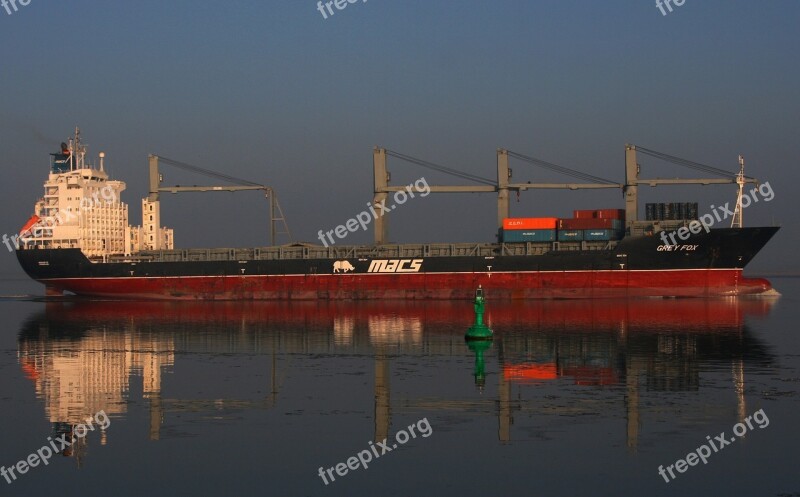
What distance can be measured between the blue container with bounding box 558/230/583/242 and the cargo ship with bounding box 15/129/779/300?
68 millimetres

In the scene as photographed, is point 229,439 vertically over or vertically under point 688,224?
→ under

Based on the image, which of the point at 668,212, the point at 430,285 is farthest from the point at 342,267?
the point at 668,212

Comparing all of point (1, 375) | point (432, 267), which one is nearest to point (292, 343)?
point (1, 375)

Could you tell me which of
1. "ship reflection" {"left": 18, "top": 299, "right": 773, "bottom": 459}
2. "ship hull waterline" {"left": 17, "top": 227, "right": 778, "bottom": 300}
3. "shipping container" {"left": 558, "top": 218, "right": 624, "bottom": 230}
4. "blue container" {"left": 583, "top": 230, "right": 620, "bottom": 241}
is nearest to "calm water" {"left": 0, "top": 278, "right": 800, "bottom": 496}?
"ship reflection" {"left": 18, "top": 299, "right": 773, "bottom": 459}

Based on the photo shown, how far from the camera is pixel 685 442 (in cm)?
1232

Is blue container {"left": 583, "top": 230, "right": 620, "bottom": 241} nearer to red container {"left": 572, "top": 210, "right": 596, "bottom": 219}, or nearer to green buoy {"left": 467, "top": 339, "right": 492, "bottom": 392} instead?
red container {"left": 572, "top": 210, "right": 596, "bottom": 219}

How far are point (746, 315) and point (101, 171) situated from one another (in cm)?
4694

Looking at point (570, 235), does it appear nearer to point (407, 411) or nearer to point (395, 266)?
point (395, 266)

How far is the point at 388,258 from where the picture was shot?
2201 inches

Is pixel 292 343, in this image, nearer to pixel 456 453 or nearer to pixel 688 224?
pixel 456 453

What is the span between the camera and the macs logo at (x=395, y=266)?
5536 centimetres

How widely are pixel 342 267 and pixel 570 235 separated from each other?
14.2 m

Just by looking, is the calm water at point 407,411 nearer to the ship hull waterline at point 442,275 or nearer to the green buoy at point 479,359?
the green buoy at point 479,359

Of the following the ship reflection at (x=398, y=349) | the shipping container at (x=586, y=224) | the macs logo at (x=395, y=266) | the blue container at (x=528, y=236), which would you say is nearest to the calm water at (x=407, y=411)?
the ship reflection at (x=398, y=349)
